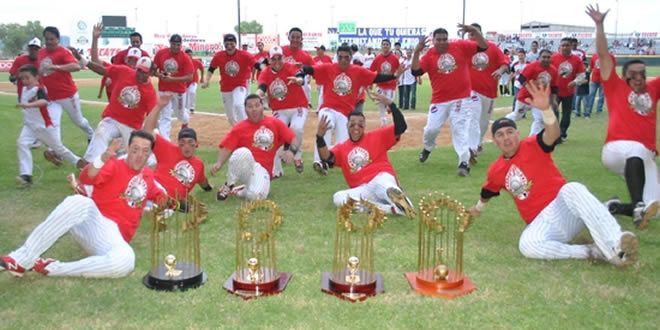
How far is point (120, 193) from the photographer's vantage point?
518 centimetres

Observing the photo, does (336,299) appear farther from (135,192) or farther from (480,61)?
(480,61)

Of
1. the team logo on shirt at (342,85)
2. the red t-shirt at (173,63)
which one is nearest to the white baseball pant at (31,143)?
the red t-shirt at (173,63)

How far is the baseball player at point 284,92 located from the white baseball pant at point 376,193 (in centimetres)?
279

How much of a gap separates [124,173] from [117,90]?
3.74 meters

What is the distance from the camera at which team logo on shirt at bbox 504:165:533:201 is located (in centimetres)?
540

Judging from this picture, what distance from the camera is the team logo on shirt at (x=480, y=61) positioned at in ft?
34.7

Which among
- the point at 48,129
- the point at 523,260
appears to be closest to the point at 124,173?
the point at 523,260

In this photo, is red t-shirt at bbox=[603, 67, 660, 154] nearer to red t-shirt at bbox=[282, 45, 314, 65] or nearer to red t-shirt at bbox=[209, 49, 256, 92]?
red t-shirt at bbox=[282, 45, 314, 65]

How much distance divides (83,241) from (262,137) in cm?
Answer: 331

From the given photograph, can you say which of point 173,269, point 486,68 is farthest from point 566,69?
point 173,269

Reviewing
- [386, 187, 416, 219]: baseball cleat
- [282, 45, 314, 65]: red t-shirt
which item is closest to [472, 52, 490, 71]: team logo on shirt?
[282, 45, 314, 65]: red t-shirt

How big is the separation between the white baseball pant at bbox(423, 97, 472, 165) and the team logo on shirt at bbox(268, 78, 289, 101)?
248 centimetres

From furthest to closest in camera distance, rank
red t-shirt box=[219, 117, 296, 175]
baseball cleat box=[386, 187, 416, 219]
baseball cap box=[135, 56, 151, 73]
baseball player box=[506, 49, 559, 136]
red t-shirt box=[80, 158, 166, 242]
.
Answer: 1. baseball player box=[506, 49, 559, 136]
2. baseball cap box=[135, 56, 151, 73]
3. red t-shirt box=[219, 117, 296, 175]
4. baseball cleat box=[386, 187, 416, 219]
5. red t-shirt box=[80, 158, 166, 242]

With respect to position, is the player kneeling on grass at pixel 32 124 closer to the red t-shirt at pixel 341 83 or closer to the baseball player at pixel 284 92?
the baseball player at pixel 284 92
